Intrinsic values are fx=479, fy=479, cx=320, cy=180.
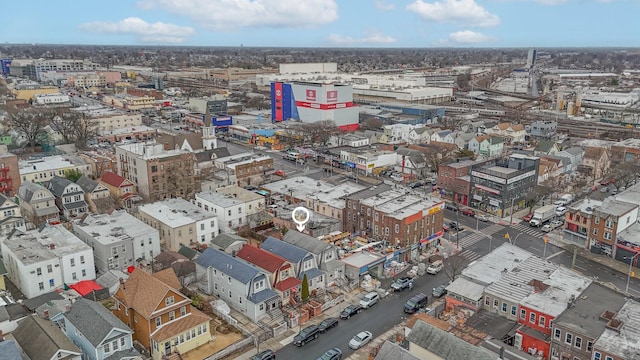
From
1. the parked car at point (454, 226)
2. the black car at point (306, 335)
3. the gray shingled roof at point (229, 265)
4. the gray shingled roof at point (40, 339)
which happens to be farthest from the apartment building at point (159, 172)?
the black car at point (306, 335)

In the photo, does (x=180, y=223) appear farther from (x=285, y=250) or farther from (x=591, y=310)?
(x=591, y=310)

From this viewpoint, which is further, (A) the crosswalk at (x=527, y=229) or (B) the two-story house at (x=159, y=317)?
(A) the crosswalk at (x=527, y=229)

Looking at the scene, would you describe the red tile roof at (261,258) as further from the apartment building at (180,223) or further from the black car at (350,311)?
the apartment building at (180,223)

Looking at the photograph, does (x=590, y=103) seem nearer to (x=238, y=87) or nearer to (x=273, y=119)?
(x=273, y=119)

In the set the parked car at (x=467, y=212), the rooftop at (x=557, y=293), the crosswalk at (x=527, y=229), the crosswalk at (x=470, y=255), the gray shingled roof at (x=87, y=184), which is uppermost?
the gray shingled roof at (x=87, y=184)

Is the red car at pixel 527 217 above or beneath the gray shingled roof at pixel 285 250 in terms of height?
beneath

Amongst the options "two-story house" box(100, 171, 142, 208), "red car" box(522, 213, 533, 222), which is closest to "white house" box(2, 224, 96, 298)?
"two-story house" box(100, 171, 142, 208)
